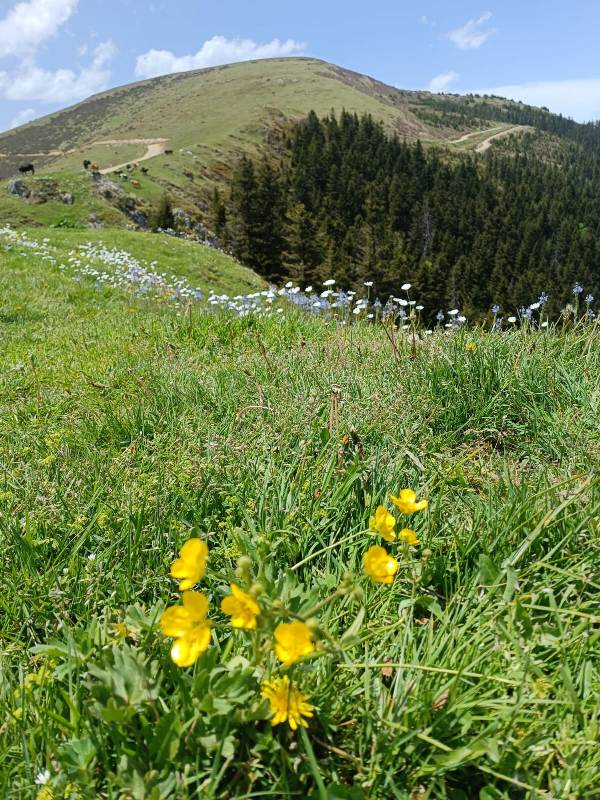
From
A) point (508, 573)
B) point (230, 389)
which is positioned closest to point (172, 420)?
point (230, 389)

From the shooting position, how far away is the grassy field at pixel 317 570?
1159 mm

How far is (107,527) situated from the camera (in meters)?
2.02

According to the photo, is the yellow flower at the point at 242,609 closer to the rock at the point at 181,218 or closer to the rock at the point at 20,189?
the rock at the point at 20,189

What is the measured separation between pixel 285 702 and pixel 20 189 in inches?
1510

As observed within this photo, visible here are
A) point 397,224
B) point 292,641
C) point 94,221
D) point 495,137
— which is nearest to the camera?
point 292,641

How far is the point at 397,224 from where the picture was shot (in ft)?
→ 285

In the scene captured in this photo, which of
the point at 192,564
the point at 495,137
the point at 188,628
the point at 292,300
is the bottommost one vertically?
the point at 188,628

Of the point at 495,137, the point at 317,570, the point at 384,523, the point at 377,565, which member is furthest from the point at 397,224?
the point at 495,137

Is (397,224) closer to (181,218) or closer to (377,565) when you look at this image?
(181,218)

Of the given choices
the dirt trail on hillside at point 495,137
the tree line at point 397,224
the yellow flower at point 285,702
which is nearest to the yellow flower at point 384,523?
the yellow flower at point 285,702

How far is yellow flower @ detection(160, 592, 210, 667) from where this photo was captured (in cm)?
104

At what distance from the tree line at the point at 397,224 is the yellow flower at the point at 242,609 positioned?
54.1 m

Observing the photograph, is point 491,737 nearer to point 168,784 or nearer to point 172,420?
point 168,784

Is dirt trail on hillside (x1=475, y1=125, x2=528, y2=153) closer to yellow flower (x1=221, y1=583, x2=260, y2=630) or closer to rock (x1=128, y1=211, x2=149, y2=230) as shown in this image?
rock (x1=128, y1=211, x2=149, y2=230)
